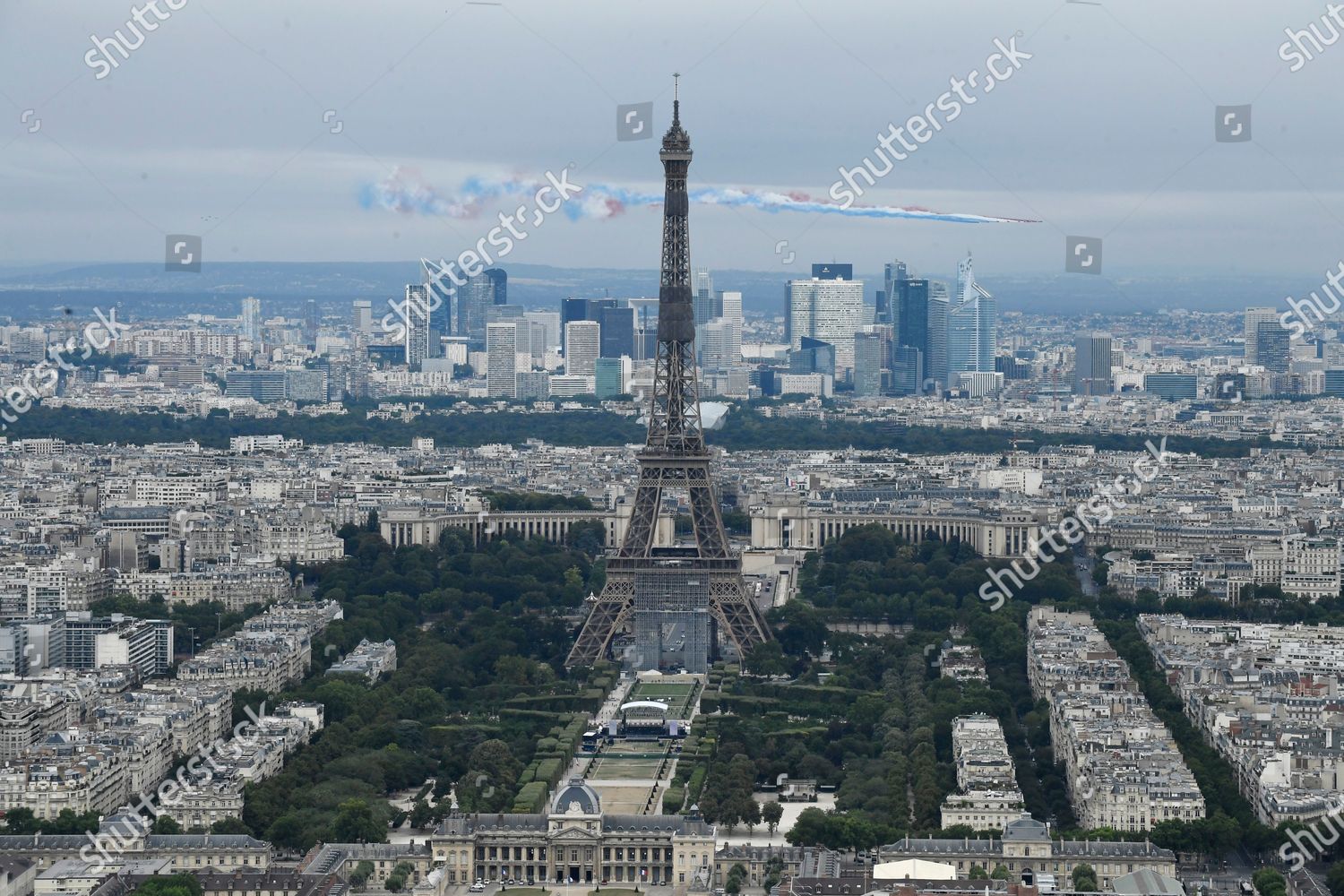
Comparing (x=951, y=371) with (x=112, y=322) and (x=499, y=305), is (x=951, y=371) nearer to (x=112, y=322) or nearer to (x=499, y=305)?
(x=499, y=305)

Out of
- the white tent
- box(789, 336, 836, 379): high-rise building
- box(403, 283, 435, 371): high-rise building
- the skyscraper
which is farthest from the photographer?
box(403, 283, 435, 371): high-rise building

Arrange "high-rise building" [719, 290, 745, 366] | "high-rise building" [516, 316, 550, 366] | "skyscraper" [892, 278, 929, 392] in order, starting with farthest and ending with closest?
1. "high-rise building" [516, 316, 550, 366]
2. "high-rise building" [719, 290, 745, 366]
3. "skyscraper" [892, 278, 929, 392]

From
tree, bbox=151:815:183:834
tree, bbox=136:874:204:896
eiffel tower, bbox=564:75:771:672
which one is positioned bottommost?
tree, bbox=136:874:204:896

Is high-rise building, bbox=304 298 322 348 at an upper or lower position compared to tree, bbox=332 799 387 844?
upper

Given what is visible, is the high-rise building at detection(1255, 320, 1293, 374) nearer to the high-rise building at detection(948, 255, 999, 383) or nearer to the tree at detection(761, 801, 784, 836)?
the high-rise building at detection(948, 255, 999, 383)

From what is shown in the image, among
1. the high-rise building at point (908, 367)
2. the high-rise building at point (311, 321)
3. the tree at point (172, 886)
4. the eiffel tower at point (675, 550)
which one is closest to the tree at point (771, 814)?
the tree at point (172, 886)

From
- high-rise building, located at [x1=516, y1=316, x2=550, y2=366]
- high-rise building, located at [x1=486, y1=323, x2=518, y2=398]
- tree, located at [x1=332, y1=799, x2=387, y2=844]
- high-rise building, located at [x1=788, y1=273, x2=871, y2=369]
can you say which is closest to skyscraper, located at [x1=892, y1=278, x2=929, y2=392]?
high-rise building, located at [x1=788, y1=273, x2=871, y2=369]

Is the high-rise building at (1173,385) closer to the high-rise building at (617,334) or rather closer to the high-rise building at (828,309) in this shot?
A: the high-rise building at (828,309)

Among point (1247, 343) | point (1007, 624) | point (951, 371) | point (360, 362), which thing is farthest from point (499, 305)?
point (1007, 624)
